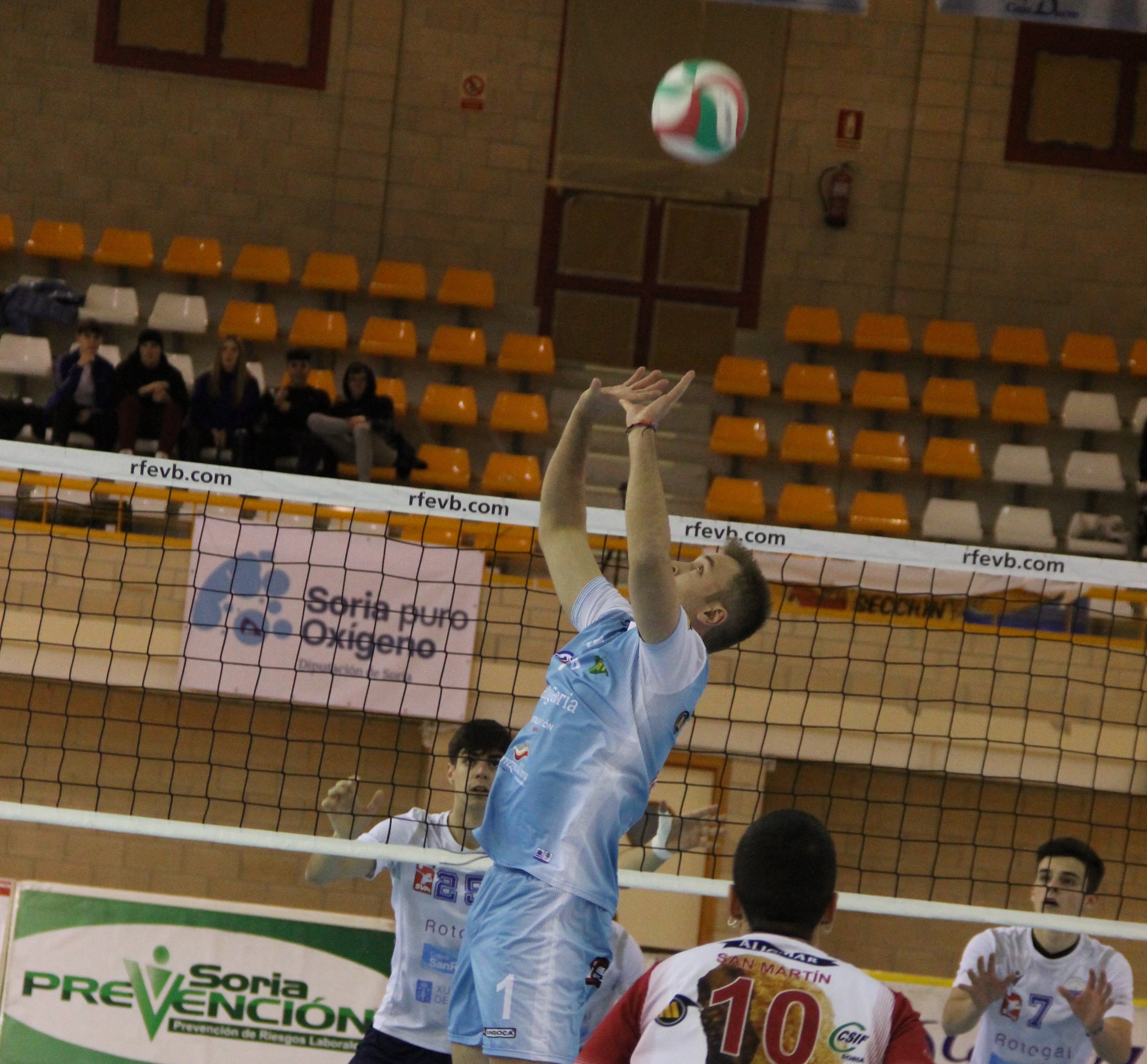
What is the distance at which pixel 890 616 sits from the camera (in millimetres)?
9852

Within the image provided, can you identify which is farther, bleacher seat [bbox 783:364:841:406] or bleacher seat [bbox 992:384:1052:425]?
bleacher seat [bbox 783:364:841:406]

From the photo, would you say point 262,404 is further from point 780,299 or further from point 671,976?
point 671,976

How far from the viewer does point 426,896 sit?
5.50 metres

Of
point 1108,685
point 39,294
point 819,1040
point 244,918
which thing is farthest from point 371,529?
point 819,1040

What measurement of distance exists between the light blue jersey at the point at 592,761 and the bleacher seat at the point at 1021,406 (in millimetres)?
11626

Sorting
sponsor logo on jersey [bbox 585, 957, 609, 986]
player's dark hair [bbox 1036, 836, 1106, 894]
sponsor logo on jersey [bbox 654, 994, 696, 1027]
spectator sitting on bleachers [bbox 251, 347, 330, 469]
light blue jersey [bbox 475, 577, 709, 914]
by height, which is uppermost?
spectator sitting on bleachers [bbox 251, 347, 330, 469]

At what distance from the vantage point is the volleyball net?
9.43 meters

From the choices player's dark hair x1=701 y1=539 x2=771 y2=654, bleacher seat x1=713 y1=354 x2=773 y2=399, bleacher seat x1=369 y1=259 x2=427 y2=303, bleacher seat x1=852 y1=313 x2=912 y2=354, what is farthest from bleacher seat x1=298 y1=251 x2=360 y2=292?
player's dark hair x1=701 y1=539 x2=771 y2=654

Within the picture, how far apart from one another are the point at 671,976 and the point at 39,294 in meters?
13.0

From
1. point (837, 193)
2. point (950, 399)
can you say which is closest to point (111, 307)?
point (837, 193)

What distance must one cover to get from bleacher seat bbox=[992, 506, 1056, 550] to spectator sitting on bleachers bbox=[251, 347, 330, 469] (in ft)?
20.7

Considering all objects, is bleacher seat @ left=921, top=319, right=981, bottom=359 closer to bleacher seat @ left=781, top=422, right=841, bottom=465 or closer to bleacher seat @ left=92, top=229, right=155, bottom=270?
bleacher seat @ left=781, top=422, right=841, bottom=465

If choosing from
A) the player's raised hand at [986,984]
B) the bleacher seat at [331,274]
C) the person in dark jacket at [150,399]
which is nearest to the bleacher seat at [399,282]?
the bleacher seat at [331,274]

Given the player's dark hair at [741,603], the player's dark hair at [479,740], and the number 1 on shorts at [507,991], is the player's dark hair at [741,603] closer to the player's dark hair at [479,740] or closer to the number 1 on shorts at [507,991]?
the number 1 on shorts at [507,991]
